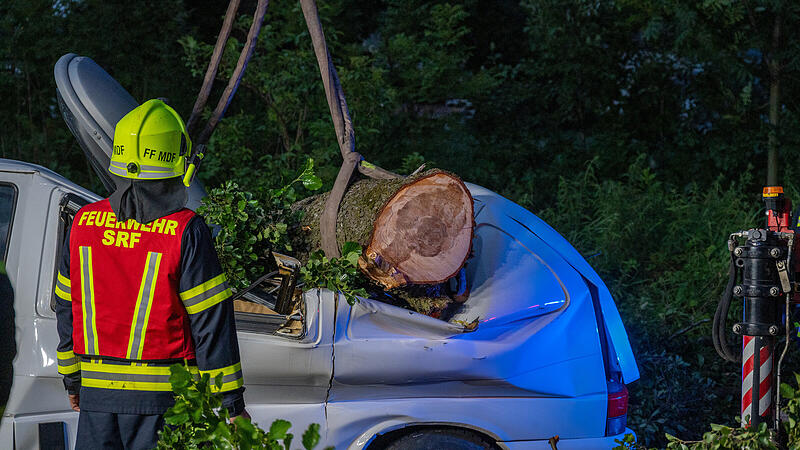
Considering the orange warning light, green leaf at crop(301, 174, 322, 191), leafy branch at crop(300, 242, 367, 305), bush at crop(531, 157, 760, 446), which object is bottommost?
bush at crop(531, 157, 760, 446)

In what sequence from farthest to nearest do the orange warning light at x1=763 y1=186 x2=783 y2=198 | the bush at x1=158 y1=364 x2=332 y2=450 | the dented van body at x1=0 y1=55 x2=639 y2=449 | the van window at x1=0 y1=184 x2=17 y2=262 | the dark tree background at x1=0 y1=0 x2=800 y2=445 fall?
1. the dark tree background at x1=0 y1=0 x2=800 y2=445
2. the orange warning light at x1=763 y1=186 x2=783 y2=198
3. the van window at x1=0 y1=184 x2=17 y2=262
4. the dented van body at x1=0 y1=55 x2=639 y2=449
5. the bush at x1=158 y1=364 x2=332 y2=450

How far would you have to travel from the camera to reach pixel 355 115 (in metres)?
7.14

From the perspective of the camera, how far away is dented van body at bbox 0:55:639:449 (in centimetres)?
283

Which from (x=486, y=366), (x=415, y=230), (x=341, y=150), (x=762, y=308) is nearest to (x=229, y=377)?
(x=486, y=366)

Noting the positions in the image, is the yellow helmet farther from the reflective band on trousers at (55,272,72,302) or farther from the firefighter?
the reflective band on trousers at (55,272,72,302)

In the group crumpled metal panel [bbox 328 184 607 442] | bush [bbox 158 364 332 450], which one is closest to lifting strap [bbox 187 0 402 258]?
crumpled metal panel [bbox 328 184 607 442]

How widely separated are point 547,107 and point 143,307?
9223mm

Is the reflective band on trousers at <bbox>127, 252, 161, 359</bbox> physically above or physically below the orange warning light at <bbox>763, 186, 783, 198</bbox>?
below

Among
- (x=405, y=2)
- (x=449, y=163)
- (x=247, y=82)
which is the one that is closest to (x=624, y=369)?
(x=247, y=82)

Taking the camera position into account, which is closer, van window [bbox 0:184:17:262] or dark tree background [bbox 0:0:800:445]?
van window [bbox 0:184:17:262]

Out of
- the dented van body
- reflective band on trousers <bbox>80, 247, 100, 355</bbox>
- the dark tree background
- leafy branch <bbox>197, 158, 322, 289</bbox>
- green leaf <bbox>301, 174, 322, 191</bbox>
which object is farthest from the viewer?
the dark tree background

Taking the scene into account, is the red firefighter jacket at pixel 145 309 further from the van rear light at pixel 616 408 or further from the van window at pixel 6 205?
the van rear light at pixel 616 408

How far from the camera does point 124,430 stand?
242cm

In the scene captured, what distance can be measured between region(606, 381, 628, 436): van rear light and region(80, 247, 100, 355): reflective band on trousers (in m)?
1.92
